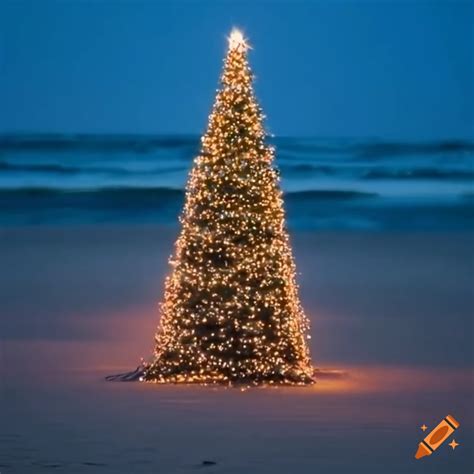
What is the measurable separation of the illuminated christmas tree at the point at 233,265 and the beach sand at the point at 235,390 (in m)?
0.25

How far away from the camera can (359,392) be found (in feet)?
42.5

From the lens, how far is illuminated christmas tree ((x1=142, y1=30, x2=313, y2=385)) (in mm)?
12672

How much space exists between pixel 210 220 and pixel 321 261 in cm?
1169

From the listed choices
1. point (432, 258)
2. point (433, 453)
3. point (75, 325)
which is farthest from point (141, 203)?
point (433, 453)

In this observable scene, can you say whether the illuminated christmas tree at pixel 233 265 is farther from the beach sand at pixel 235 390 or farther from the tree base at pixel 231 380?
the beach sand at pixel 235 390

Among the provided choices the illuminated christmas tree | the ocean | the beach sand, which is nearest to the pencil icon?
the beach sand

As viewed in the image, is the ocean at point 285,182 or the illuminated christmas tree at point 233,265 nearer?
the illuminated christmas tree at point 233,265

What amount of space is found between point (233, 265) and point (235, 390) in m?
0.93

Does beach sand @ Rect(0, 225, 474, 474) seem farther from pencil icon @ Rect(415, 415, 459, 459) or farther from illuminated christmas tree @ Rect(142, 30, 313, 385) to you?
illuminated christmas tree @ Rect(142, 30, 313, 385)

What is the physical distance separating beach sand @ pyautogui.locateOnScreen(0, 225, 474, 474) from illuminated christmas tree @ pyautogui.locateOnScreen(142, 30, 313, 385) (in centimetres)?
25

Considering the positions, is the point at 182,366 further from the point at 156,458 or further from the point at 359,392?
the point at 156,458

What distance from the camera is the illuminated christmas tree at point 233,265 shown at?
12672 mm

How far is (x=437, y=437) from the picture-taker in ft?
37.1

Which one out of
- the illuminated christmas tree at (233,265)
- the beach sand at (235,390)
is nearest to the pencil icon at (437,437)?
the beach sand at (235,390)
